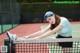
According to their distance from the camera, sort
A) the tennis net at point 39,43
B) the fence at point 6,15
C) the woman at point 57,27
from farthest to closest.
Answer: the fence at point 6,15 < the woman at point 57,27 < the tennis net at point 39,43

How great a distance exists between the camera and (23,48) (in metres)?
4.25

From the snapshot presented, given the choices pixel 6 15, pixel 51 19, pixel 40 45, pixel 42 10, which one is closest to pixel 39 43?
pixel 40 45

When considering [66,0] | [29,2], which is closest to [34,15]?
[29,2]

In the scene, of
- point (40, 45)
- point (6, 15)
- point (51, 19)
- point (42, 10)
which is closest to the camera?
point (40, 45)

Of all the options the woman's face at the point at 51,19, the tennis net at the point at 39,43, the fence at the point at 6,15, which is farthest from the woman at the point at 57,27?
the fence at the point at 6,15

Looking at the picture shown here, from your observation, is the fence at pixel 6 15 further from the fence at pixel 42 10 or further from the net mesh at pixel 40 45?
the net mesh at pixel 40 45

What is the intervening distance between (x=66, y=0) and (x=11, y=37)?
91.6 ft

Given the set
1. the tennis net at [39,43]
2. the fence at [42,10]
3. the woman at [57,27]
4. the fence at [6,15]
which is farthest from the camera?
the fence at [42,10]

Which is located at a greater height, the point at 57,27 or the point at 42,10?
the point at 57,27

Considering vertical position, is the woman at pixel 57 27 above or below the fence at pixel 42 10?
above

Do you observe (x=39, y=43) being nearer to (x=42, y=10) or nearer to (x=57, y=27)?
(x=57, y=27)

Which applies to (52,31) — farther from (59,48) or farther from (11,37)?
(11,37)

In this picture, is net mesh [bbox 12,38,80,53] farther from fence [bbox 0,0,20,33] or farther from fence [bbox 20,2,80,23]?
fence [bbox 20,2,80,23]

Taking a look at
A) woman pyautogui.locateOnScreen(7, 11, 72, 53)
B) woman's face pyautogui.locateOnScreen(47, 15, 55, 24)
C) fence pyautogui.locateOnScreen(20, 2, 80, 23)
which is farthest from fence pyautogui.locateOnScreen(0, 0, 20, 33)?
woman's face pyautogui.locateOnScreen(47, 15, 55, 24)
